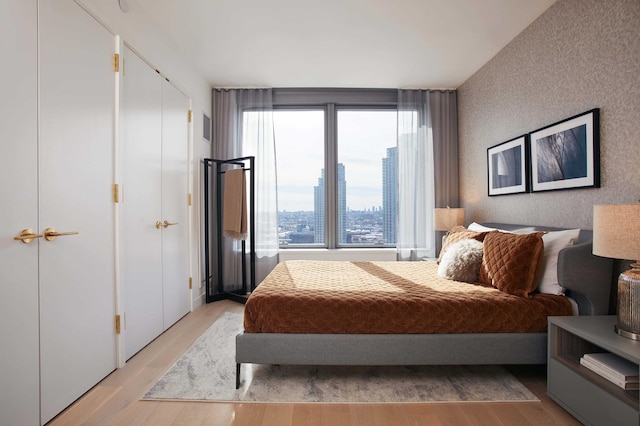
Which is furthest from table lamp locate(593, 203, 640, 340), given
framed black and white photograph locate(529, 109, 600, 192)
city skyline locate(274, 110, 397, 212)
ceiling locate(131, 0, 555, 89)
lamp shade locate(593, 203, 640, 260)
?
city skyline locate(274, 110, 397, 212)

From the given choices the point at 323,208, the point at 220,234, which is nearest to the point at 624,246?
the point at 323,208

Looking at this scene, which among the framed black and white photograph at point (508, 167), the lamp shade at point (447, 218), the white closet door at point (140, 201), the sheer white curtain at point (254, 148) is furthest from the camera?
the sheer white curtain at point (254, 148)

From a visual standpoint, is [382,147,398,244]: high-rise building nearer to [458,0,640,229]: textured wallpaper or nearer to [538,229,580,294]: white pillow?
[458,0,640,229]: textured wallpaper

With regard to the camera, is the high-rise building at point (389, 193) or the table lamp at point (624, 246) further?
the high-rise building at point (389, 193)

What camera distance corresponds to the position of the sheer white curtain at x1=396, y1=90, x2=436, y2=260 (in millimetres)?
4234

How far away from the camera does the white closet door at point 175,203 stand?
2.96 m

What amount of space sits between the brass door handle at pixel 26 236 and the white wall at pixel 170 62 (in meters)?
1.36

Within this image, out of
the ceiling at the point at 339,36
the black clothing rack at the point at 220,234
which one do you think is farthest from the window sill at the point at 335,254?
the ceiling at the point at 339,36

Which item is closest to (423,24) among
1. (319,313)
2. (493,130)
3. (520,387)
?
(493,130)

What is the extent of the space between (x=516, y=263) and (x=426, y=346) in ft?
2.69

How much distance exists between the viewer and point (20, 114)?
1.50 meters

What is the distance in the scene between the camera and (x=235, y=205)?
3719 millimetres

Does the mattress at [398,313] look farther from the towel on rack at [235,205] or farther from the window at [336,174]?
the window at [336,174]

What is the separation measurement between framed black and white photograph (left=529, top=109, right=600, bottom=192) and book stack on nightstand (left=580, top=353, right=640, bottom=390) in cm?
116
